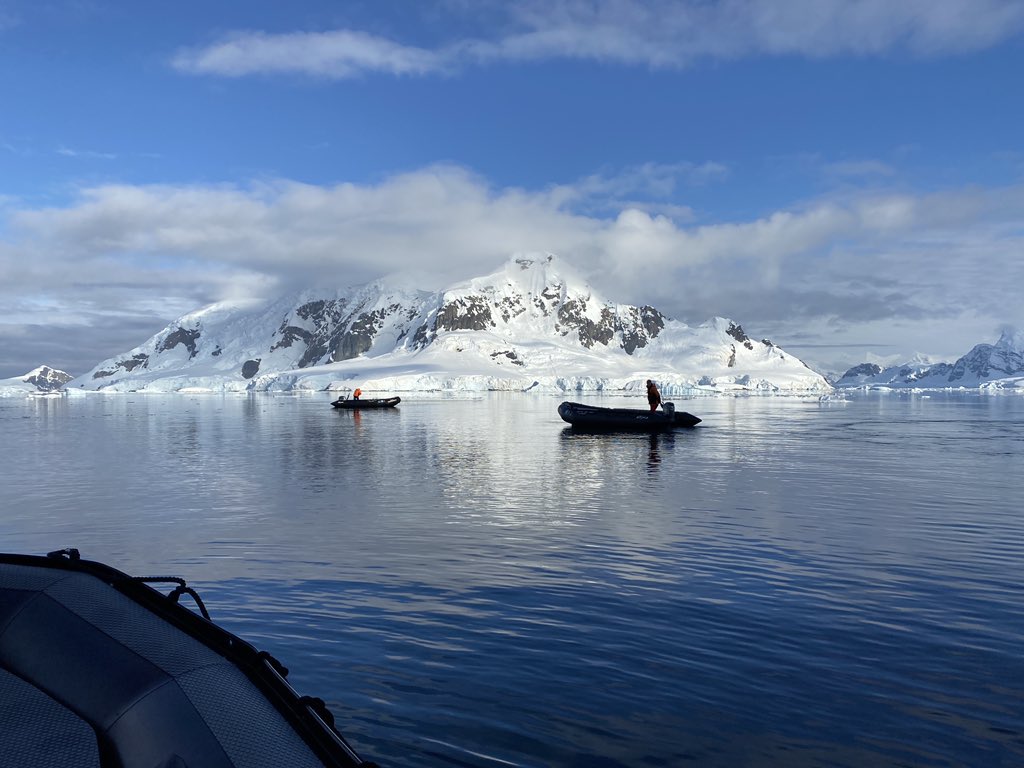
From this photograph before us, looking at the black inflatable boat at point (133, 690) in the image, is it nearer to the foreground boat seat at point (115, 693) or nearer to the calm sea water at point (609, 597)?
the foreground boat seat at point (115, 693)

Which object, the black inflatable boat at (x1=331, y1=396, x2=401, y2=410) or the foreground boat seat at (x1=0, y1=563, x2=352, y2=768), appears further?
the black inflatable boat at (x1=331, y1=396, x2=401, y2=410)

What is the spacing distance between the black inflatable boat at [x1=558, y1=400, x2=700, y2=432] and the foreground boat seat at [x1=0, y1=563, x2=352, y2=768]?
51.2 meters

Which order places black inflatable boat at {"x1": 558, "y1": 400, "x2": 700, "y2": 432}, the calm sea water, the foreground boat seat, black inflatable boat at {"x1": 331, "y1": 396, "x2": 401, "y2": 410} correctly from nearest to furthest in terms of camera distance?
the foreground boat seat → the calm sea water → black inflatable boat at {"x1": 558, "y1": 400, "x2": 700, "y2": 432} → black inflatable boat at {"x1": 331, "y1": 396, "x2": 401, "y2": 410}

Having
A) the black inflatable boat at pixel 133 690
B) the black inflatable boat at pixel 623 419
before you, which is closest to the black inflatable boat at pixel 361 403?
the black inflatable boat at pixel 623 419

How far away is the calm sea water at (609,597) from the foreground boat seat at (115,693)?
2.35 metres

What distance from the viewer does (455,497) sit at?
23703 mm

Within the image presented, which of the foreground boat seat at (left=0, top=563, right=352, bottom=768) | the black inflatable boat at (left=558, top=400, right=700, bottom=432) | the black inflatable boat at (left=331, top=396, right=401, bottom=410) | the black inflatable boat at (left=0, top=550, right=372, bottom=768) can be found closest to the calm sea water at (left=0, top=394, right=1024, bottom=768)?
the black inflatable boat at (left=0, top=550, right=372, bottom=768)

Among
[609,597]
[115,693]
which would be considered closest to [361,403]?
[609,597]

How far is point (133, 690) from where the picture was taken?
5.06m

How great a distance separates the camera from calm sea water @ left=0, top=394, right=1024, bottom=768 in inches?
297

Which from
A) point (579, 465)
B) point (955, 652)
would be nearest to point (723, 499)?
point (579, 465)

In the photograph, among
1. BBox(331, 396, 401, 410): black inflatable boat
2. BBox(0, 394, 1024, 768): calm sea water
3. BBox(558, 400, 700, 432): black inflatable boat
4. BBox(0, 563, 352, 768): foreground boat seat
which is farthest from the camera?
BBox(331, 396, 401, 410): black inflatable boat

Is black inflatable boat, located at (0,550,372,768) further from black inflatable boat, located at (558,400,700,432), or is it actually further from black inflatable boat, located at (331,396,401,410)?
black inflatable boat, located at (331,396,401,410)

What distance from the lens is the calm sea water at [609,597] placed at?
7547mm
